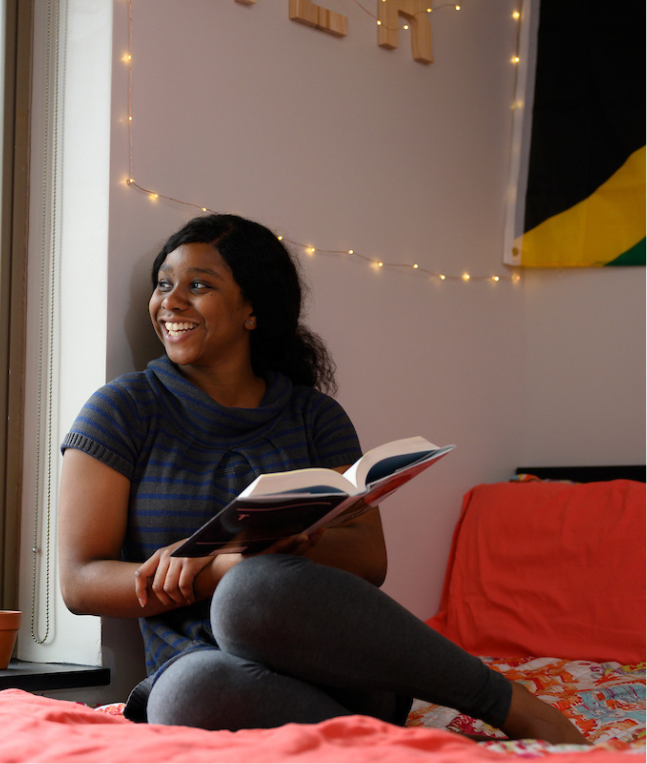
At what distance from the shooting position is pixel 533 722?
3.04 feet

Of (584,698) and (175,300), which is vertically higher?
(175,300)

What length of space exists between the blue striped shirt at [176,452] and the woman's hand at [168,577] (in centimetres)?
12

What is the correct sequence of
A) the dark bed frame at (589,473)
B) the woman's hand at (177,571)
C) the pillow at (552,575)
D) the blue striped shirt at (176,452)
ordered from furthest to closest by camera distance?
the dark bed frame at (589,473), the pillow at (552,575), the blue striped shirt at (176,452), the woman's hand at (177,571)

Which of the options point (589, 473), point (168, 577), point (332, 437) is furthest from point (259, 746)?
point (589, 473)

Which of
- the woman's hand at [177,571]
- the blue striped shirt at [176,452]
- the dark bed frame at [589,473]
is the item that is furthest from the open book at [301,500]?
the dark bed frame at [589,473]

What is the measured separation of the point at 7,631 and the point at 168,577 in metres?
0.42

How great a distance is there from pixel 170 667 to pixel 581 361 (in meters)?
1.59

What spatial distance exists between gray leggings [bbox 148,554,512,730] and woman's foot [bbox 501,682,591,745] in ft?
0.04

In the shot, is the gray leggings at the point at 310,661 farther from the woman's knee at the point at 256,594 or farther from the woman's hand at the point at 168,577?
the woman's hand at the point at 168,577

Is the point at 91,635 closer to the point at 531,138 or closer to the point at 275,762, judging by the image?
the point at 275,762

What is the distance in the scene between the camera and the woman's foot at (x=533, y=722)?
0.92 meters

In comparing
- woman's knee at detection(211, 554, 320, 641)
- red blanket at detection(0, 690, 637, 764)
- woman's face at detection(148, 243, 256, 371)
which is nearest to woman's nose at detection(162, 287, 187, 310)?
woman's face at detection(148, 243, 256, 371)

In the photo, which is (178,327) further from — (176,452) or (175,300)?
(176,452)

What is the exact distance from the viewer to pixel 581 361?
2.26 metres
